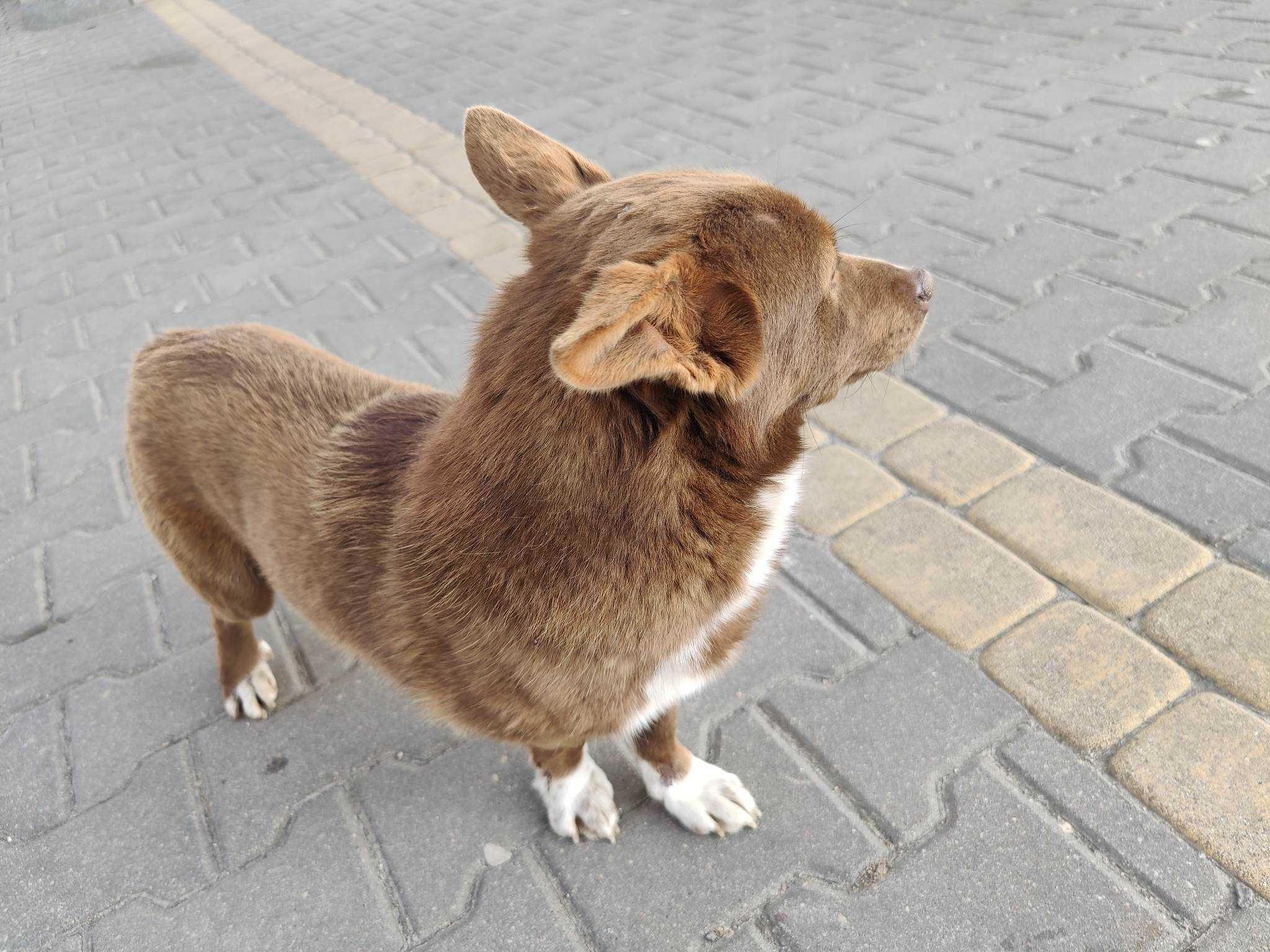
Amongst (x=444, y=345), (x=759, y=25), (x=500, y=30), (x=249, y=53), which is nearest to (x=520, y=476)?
(x=444, y=345)

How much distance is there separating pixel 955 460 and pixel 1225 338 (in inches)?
48.2

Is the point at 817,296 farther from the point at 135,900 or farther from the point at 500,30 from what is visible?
the point at 500,30

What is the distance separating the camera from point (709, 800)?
7.00 ft

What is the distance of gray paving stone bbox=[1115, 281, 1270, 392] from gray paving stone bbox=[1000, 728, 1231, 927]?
1.73 metres

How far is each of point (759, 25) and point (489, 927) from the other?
7469 millimetres

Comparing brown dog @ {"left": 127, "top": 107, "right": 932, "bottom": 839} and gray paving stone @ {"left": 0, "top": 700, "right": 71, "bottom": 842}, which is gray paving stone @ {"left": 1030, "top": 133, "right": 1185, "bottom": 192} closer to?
brown dog @ {"left": 127, "top": 107, "right": 932, "bottom": 839}

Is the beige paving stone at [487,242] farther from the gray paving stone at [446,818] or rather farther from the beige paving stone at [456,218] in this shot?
the gray paving stone at [446,818]

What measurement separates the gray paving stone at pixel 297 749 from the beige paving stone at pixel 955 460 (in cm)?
170

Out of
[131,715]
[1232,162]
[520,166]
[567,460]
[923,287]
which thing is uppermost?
[520,166]

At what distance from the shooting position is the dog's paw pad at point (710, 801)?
2.12 metres

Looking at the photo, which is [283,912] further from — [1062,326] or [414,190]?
[414,190]

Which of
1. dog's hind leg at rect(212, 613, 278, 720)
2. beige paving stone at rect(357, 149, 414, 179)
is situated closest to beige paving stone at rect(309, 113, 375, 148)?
beige paving stone at rect(357, 149, 414, 179)

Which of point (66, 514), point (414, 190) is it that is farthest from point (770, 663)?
point (414, 190)

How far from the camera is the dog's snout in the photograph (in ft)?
6.35
